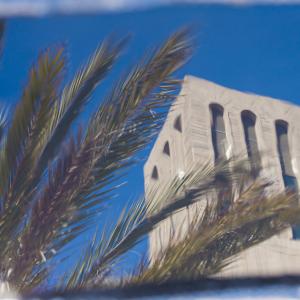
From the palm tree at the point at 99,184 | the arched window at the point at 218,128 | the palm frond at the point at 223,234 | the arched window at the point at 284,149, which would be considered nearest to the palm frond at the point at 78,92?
the palm tree at the point at 99,184

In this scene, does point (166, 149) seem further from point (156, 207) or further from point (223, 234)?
point (223, 234)

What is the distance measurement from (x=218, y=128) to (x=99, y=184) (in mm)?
16517

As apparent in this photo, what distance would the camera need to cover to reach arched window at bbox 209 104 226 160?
19.6m

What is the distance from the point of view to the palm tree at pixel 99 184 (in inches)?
175

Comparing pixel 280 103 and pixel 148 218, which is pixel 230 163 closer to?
pixel 148 218

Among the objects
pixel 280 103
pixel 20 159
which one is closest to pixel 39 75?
pixel 20 159

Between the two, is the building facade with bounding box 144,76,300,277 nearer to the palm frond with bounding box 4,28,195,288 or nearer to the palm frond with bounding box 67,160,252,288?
the palm frond with bounding box 67,160,252,288

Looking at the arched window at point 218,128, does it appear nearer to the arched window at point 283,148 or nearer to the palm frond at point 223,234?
the arched window at point 283,148

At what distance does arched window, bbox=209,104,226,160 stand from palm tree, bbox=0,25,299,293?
14441 mm

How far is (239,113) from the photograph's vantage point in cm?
2152

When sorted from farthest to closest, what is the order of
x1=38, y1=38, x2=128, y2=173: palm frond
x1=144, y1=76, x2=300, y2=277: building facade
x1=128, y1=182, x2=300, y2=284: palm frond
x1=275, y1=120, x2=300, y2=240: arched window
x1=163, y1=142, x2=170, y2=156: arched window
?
x1=275, y1=120, x2=300, y2=240: arched window, x1=163, y1=142, x2=170, y2=156: arched window, x1=144, y1=76, x2=300, y2=277: building facade, x1=38, y1=38, x2=128, y2=173: palm frond, x1=128, y1=182, x2=300, y2=284: palm frond

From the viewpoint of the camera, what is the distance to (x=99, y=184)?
15.5 feet

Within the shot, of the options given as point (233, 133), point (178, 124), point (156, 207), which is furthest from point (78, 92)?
point (233, 133)

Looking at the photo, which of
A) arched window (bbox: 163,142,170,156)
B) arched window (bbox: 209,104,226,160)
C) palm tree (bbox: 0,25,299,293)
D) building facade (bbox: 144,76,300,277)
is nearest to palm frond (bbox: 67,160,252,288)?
palm tree (bbox: 0,25,299,293)
